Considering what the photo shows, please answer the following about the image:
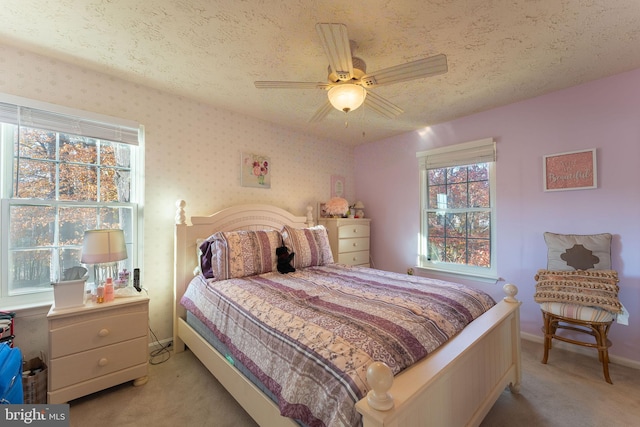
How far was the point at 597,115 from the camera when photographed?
235cm

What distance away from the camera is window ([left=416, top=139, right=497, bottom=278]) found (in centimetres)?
303

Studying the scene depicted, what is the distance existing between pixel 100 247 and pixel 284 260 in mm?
1364

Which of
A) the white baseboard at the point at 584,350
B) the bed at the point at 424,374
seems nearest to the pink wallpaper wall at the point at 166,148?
the bed at the point at 424,374

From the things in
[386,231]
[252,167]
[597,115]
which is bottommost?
[386,231]

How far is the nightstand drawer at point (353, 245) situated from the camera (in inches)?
142

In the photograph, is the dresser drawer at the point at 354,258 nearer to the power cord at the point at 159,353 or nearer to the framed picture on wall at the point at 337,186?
the framed picture on wall at the point at 337,186

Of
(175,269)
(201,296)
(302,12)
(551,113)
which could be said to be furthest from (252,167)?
(551,113)

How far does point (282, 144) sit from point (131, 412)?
9.47 ft

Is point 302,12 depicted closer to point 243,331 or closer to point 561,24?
point 561,24

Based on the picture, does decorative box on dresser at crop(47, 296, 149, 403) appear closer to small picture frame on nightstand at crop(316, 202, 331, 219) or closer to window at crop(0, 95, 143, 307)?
window at crop(0, 95, 143, 307)

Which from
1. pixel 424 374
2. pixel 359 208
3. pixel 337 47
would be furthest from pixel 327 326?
pixel 359 208

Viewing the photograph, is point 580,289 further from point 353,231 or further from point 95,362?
point 95,362

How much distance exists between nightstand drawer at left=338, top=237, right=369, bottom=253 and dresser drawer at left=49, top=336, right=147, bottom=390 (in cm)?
231

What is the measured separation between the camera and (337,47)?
138 centimetres
